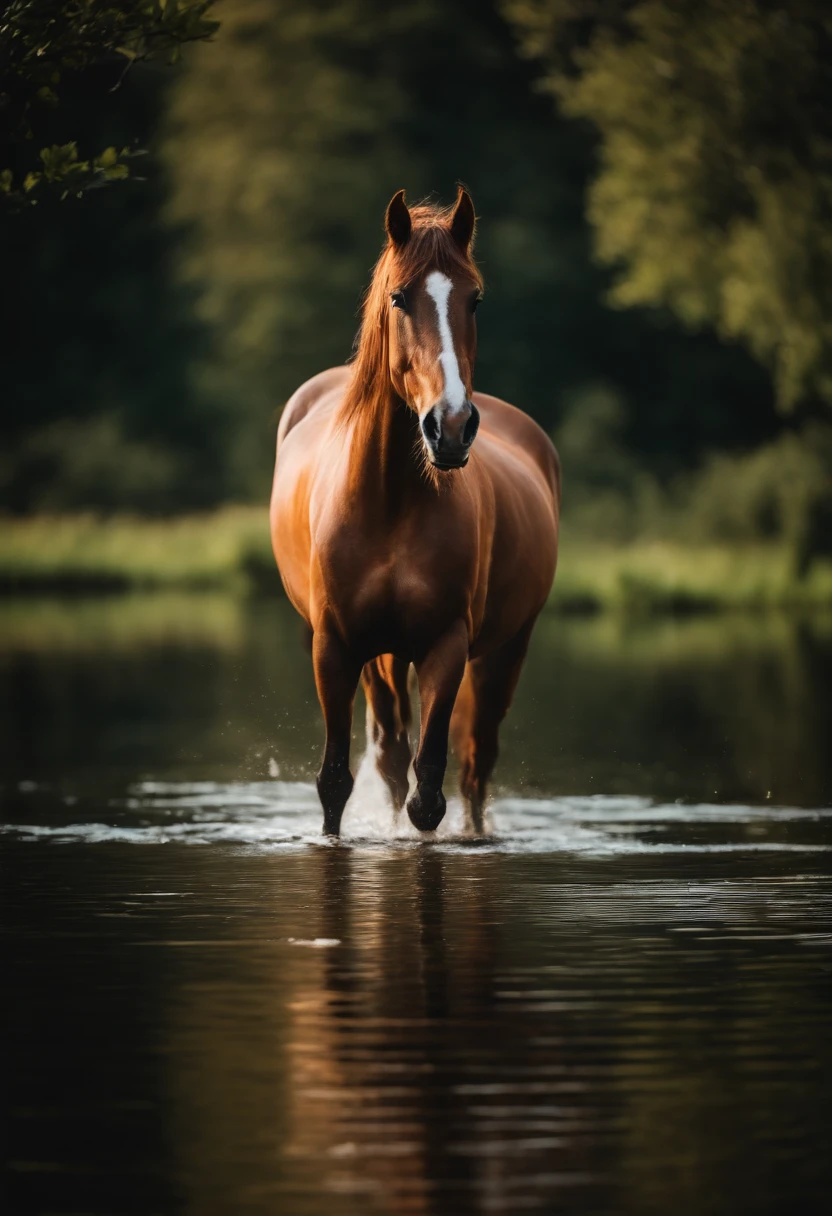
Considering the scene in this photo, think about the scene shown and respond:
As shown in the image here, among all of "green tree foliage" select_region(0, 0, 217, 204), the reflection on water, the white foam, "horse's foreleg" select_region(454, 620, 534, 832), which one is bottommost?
the reflection on water

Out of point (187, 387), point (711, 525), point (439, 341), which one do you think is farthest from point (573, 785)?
point (187, 387)

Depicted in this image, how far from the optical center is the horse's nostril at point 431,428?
7014mm

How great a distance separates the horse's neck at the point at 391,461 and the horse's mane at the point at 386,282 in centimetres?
4

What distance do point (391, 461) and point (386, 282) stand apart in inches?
26.4

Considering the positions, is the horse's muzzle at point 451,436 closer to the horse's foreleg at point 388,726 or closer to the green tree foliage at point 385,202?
the horse's foreleg at point 388,726

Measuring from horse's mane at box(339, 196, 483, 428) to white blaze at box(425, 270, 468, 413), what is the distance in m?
0.07

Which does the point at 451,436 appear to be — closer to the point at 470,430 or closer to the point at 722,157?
the point at 470,430

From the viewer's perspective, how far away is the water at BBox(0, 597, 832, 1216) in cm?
411

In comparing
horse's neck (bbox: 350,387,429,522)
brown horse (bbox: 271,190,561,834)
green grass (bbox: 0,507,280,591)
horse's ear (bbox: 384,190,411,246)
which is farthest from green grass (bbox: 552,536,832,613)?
Answer: horse's ear (bbox: 384,190,411,246)

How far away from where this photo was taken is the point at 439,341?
23.7 ft

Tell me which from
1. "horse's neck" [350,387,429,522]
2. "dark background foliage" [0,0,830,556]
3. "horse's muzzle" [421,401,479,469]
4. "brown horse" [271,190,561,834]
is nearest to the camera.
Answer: "horse's muzzle" [421,401,479,469]

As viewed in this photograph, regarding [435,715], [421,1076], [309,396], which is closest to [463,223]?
[435,715]

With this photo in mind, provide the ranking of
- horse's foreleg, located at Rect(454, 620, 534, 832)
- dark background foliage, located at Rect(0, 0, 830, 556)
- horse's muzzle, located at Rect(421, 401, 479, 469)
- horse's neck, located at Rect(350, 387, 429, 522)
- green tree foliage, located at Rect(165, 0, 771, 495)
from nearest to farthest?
horse's muzzle, located at Rect(421, 401, 479, 469) → horse's neck, located at Rect(350, 387, 429, 522) → horse's foreleg, located at Rect(454, 620, 534, 832) → dark background foliage, located at Rect(0, 0, 830, 556) → green tree foliage, located at Rect(165, 0, 771, 495)

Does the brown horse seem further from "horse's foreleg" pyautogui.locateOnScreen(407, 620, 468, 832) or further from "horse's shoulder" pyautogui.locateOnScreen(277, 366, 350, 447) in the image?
"horse's shoulder" pyautogui.locateOnScreen(277, 366, 350, 447)
